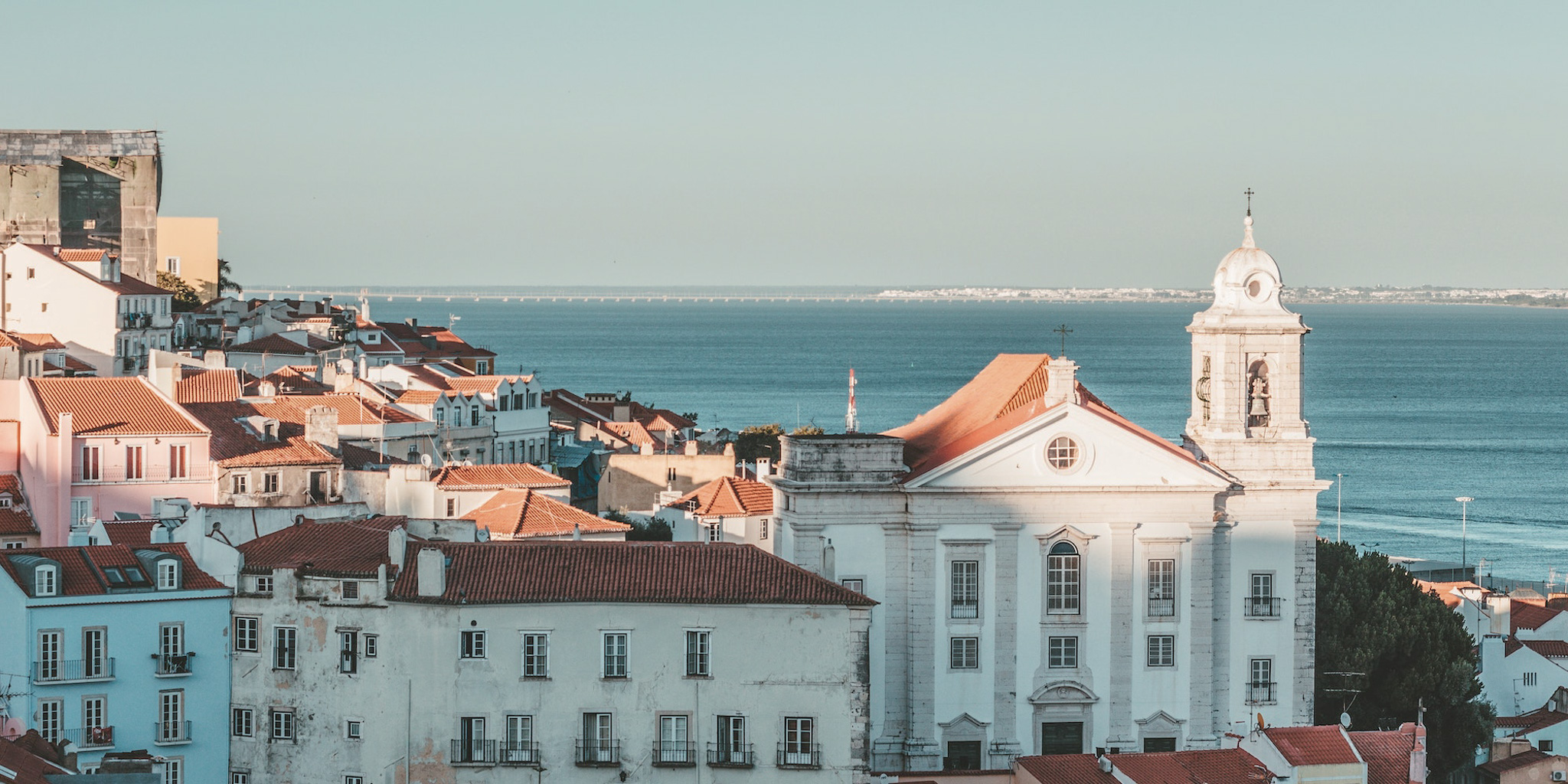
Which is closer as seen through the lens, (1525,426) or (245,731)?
(245,731)

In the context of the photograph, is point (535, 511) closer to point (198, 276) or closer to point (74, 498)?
point (74, 498)

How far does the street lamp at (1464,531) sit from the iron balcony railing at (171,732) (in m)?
60.5

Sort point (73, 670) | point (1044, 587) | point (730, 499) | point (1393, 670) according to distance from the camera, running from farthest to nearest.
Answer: point (730, 499) → point (1393, 670) → point (1044, 587) → point (73, 670)

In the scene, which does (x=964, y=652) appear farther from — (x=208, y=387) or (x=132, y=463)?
(x=208, y=387)

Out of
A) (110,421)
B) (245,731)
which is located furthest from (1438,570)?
(245,731)

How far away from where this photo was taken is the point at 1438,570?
288ft

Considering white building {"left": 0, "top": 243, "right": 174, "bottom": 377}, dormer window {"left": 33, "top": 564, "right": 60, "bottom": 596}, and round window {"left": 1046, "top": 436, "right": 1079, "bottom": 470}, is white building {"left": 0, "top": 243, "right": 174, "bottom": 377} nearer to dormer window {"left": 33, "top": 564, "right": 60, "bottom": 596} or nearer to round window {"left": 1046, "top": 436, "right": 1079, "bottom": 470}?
dormer window {"left": 33, "top": 564, "right": 60, "bottom": 596}

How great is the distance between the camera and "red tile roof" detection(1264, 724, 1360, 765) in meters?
40.2

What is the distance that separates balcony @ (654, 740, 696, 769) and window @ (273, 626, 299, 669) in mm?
6374

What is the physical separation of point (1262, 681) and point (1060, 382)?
7.65 m

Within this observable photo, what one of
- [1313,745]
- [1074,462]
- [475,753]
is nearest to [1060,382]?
[1074,462]

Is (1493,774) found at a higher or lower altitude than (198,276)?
lower

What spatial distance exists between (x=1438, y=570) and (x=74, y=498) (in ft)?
178

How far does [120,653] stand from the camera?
127 ft
